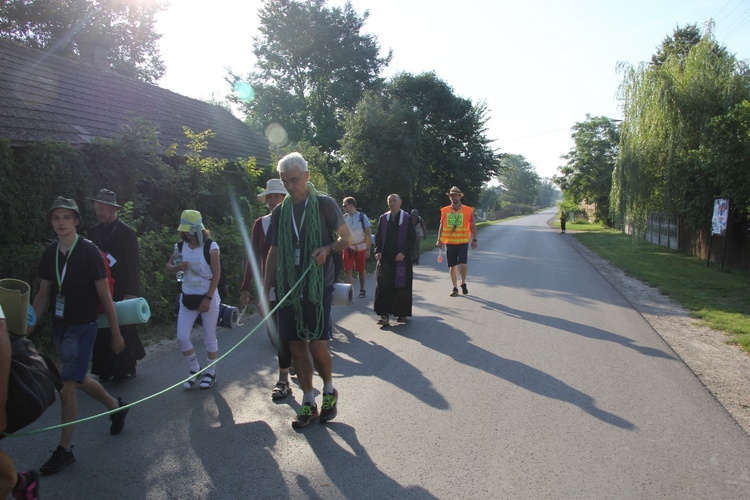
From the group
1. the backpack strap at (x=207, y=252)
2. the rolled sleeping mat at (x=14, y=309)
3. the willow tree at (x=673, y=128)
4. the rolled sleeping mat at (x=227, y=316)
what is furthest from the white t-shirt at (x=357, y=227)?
the willow tree at (x=673, y=128)

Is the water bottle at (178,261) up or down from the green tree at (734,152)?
down

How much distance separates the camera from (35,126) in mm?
9312

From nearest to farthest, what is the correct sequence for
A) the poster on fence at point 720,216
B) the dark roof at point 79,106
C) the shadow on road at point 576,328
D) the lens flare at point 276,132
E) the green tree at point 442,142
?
the shadow on road at point 576,328
the dark roof at point 79,106
the poster on fence at point 720,216
the green tree at point 442,142
the lens flare at point 276,132

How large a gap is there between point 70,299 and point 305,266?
1623 mm

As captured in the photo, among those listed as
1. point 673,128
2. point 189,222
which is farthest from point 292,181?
point 673,128

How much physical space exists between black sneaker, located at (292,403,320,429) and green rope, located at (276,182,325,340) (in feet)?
1.96

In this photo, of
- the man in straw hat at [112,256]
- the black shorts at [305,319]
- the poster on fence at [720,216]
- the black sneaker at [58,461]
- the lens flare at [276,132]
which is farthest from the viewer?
the lens flare at [276,132]

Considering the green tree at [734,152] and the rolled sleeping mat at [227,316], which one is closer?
the rolled sleeping mat at [227,316]

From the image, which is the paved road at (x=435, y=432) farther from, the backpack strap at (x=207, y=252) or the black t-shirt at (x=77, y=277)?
the backpack strap at (x=207, y=252)

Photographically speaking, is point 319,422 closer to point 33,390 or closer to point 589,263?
point 33,390

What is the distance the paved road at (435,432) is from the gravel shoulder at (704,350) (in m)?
0.16

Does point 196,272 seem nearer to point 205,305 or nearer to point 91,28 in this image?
point 205,305

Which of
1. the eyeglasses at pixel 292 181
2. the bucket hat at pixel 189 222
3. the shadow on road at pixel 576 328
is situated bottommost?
the shadow on road at pixel 576 328

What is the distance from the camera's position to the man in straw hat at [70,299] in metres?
3.48
